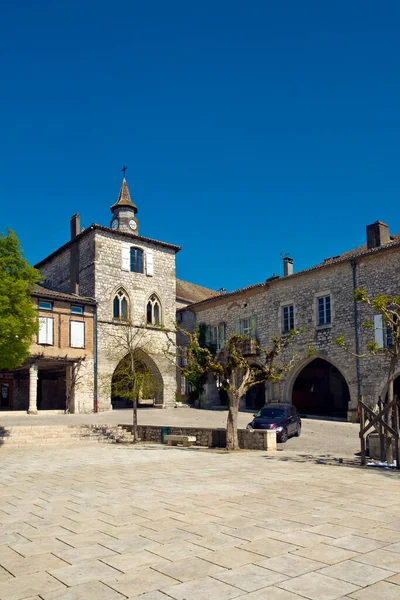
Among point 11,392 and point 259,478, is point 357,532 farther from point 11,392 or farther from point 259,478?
point 11,392

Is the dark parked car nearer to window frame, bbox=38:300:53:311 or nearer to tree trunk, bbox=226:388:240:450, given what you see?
tree trunk, bbox=226:388:240:450

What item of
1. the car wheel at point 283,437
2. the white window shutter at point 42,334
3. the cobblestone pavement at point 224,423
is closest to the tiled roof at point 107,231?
the white window shutter at point 42,334

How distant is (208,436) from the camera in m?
16.4

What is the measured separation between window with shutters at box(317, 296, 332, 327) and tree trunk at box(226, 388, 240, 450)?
43.4 ft

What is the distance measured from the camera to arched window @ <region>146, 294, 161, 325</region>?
33000mm

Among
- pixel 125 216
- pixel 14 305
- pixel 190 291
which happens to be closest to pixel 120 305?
pixel 125 216

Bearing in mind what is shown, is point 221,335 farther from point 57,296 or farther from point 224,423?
point 224,423

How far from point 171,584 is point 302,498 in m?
3.82

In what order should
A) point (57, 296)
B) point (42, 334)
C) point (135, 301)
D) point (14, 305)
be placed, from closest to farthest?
point (14, 305) → point (42, 334) → point (57, 296) → point (135, 301)

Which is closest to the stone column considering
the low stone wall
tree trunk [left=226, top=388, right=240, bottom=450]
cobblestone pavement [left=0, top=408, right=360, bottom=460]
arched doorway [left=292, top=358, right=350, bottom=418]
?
cobblestone pavement [left=0, top=408, right=360, bottom=460]

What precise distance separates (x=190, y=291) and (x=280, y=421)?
28078 millimetres

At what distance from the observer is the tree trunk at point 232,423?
14.4 m

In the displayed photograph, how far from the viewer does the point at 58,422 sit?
864 inches

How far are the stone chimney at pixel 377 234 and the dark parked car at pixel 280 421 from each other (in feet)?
34.9
